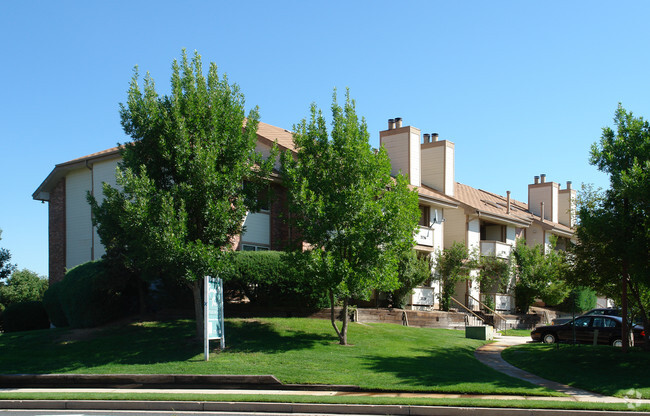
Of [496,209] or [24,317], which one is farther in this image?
[496,209]

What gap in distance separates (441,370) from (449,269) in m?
17.3

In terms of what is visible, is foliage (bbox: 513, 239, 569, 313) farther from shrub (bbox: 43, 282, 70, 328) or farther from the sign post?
shrub (bbox: 43, 282, 70, 328)

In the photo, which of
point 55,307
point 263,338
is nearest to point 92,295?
point 55,307

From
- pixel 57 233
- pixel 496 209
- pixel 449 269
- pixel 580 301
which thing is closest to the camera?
pixel 57 233

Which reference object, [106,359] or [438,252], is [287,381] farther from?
[438,252]

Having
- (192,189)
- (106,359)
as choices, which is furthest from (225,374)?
(192,189)

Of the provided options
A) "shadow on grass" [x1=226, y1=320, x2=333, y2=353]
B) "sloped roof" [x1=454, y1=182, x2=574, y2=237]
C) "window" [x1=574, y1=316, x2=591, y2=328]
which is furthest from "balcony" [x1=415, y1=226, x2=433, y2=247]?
"shadow on grass" [x1=226, y1=320, x2=333, y2=353]

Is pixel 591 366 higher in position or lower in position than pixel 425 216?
lower

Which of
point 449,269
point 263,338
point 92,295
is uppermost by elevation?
point 449,269

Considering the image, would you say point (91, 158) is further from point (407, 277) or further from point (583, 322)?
point (583, 322)

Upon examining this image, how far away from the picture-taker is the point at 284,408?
41.0 feet

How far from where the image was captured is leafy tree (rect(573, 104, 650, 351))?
1750cm

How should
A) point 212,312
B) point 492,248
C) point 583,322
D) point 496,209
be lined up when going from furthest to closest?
point 496,209
point 492,248
point 583,322
point 212,312

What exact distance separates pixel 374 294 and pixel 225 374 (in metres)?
15.6
